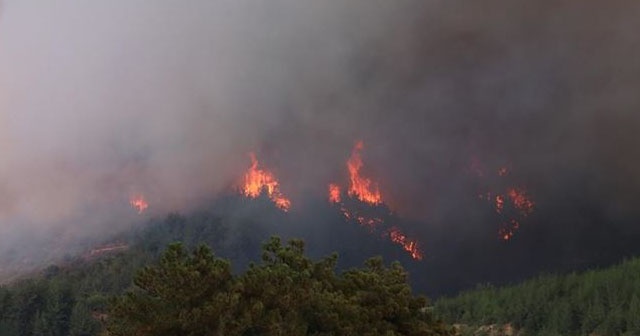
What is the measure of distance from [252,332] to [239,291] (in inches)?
100

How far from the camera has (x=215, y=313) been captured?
118 feet

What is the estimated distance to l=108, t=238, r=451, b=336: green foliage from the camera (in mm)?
36281

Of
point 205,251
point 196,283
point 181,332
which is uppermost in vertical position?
point 205,251

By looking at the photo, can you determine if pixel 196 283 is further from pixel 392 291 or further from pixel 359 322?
pixel 392 291

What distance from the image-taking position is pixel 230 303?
36.2 m

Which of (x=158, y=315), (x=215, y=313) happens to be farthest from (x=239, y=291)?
(x=158, y=315)

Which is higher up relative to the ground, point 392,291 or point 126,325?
point 392,291

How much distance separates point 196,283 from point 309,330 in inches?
303

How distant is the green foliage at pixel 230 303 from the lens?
36281mm

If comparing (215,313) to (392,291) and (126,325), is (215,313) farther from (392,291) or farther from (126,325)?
(392,291)

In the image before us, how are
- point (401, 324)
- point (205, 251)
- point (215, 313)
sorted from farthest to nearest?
1. point (401, 324)
2. point (205, 251)
3. point (215, 313)

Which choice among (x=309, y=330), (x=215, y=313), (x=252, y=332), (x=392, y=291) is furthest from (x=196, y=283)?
(x=392, y=291)

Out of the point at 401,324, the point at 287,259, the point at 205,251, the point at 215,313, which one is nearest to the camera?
the point at 215,313

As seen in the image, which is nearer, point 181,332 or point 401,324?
point 181,332
